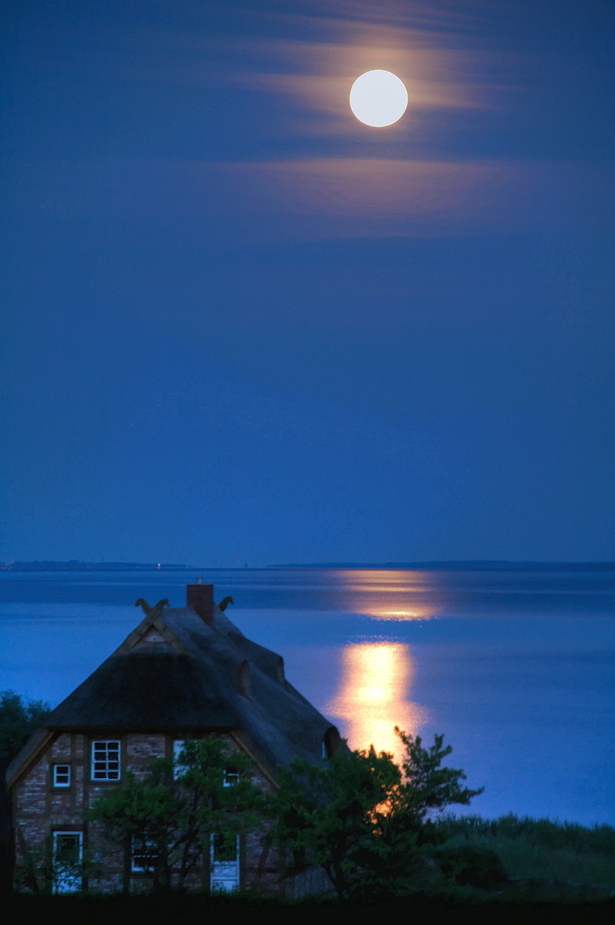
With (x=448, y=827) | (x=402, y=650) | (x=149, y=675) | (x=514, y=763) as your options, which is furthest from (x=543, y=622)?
(x=149, y=675)

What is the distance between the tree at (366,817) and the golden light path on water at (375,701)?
924 inches

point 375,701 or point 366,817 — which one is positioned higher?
point 375,701

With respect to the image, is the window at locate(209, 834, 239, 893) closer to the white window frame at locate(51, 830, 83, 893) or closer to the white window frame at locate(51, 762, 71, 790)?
the white window frame at locate(51, 830, 83, 893)

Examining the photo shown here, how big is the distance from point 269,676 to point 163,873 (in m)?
12.3

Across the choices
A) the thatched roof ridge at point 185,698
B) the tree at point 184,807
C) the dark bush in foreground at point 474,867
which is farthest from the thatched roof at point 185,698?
the dark bush in foreground at point 474,867

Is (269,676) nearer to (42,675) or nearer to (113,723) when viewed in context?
(113,723)

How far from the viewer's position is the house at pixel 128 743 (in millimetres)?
27141

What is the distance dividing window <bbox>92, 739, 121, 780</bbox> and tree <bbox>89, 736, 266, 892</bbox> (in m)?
3.11

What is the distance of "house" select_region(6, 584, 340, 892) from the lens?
27.1 metres

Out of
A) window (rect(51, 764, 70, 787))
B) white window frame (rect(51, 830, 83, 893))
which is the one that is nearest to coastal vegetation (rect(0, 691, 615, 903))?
white window frame (rect(51, 830, 83, 893))

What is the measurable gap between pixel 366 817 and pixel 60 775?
9.41 metres

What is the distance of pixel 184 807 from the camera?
79.0ft

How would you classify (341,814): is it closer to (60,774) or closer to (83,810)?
(83,810)

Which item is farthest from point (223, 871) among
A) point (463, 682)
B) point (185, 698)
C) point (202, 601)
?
point (463, 682)
